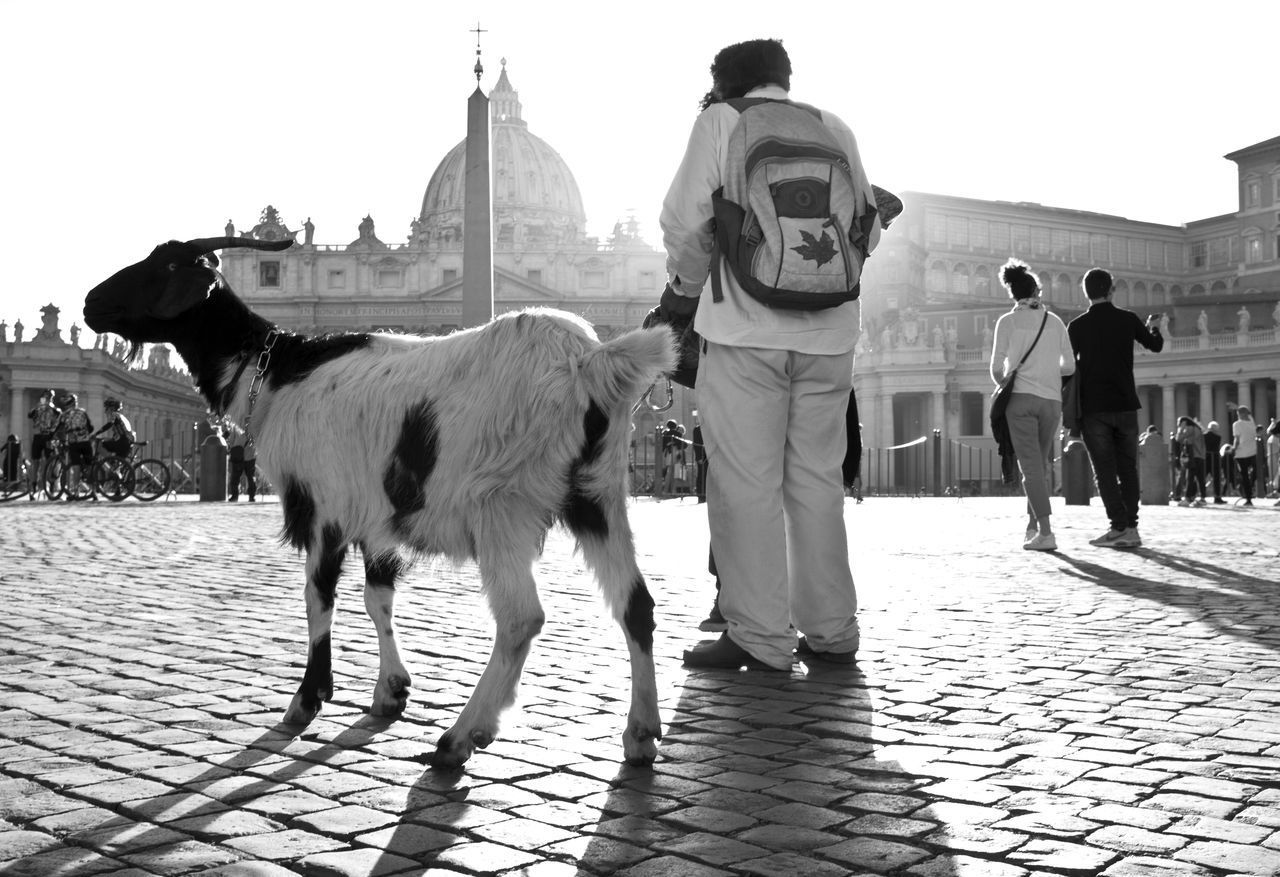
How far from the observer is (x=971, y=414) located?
225ft

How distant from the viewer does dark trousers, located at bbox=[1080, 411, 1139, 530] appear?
10.4 metres

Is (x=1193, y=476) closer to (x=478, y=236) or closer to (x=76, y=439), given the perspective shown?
(x=478, y=236)

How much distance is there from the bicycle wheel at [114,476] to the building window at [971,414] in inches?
1918

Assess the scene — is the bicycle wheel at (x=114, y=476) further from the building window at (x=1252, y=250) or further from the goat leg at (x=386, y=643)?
the building window at (x=1252, y=250)

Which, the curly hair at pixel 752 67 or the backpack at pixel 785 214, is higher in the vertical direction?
the curly hair at pixel 752 67

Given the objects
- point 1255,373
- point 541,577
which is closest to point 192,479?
point 541,577

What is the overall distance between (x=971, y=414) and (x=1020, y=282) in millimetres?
59701

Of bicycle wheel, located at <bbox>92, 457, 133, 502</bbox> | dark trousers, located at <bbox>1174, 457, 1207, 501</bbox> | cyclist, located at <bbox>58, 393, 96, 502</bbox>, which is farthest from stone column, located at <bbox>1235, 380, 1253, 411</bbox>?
cyclist, located at <bbox>58, 393, 96, 502</bbox>

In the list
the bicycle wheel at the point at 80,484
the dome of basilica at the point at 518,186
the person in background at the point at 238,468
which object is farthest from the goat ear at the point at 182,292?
the dome of basilica at the point at 518,186

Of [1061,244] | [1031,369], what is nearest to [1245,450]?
[1031,369]

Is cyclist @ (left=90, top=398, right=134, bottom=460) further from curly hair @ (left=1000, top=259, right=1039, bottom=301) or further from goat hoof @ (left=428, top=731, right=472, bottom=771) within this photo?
goat hoof @ (left=428, top=731, right=472, bottom=771)

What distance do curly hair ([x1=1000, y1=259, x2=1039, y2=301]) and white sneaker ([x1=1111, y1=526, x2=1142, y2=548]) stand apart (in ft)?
6.47

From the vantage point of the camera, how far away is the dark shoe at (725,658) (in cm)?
488

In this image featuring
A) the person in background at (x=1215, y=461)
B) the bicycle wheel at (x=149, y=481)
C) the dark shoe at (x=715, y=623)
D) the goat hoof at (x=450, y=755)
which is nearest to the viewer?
the goat hoof at (x=450, y=755)
